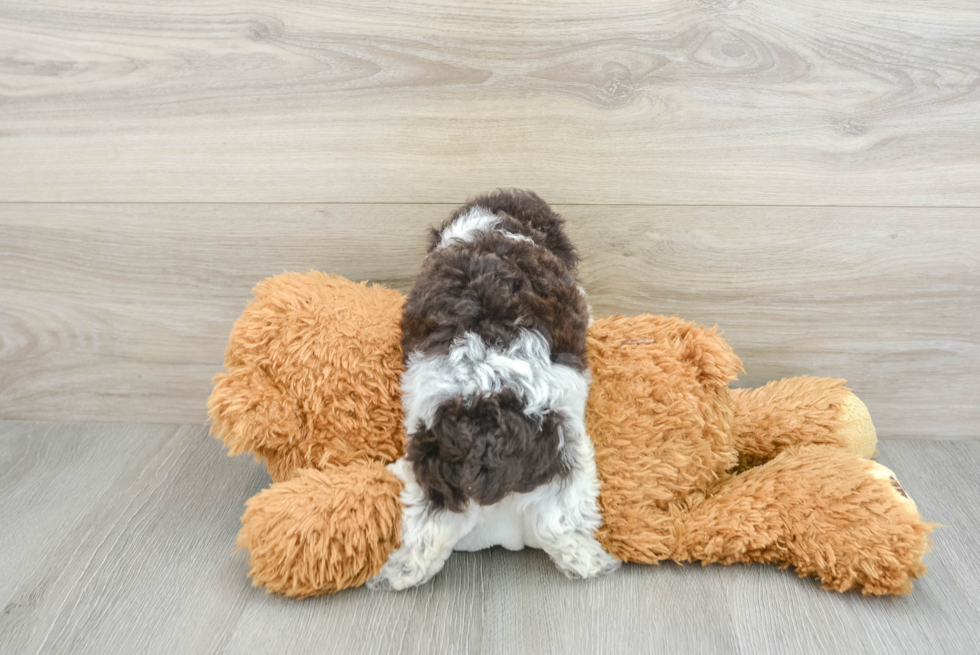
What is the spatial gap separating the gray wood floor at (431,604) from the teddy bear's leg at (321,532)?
35 mm

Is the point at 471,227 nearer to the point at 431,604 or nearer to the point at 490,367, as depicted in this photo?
the point at 490,367

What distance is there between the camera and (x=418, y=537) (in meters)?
0.64

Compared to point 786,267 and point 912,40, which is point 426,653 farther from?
point 912,40

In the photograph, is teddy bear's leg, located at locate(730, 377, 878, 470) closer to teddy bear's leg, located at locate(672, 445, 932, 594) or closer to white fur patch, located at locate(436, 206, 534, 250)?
teddy bear's leg, located at locate(672, 445, 932, 594)

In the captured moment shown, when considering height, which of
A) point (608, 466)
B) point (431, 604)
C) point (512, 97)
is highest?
point (512, 97)

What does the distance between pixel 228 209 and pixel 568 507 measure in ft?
1.89

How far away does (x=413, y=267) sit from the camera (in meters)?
A: 0.88

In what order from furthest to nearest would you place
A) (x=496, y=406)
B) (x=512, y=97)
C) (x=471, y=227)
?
1. (x=512, y=97)
2. (x=471, y=227)
3. (x=496, y=406)

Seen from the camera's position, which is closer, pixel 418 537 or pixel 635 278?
pixel 418 537

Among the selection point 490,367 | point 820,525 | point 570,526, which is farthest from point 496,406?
point 820,525

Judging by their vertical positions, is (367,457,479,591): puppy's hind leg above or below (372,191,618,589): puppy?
below

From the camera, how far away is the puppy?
23.0 inches

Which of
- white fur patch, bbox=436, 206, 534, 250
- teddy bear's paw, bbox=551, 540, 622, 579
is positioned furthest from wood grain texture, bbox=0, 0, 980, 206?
teddy bear's paw, bbox=551, 540, 622, 579

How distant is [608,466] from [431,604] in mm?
218
